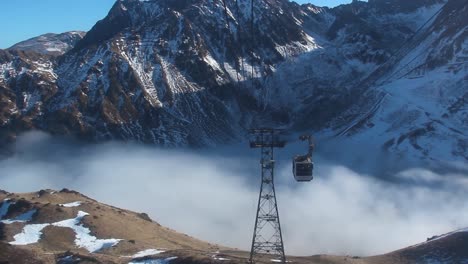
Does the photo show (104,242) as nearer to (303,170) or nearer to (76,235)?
(76,235)

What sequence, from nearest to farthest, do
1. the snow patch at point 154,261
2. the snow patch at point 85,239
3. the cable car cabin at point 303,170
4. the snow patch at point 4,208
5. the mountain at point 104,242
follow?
the cable car cabin at point 303,170
the snow patch at point 154,261
the mountain at point 104,242
the snow patch at point 85,239
the snow patch at point 4,208

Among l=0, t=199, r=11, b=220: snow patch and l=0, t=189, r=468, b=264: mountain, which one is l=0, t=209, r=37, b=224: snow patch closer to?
l=0, t=189, r=468, b=264: mountain

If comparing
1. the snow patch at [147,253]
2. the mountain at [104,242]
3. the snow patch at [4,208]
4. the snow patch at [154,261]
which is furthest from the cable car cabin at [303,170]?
the snow patch at [4,208]

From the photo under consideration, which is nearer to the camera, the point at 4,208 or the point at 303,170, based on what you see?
the point at 303,170

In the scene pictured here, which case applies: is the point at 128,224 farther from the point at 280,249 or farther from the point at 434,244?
the point at 434,244

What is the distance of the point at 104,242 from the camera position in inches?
4808

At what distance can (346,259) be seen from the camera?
4705 inches

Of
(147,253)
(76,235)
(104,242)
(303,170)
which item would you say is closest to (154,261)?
(147,253)

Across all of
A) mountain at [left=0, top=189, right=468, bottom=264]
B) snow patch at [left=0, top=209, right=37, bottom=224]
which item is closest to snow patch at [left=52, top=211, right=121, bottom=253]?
mountain at [left=0, top=189, right=468, bottom=264]

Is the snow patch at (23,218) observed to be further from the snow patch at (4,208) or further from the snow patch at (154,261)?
the snow patch at (154,261)

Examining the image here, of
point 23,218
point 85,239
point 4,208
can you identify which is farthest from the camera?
point 4,208

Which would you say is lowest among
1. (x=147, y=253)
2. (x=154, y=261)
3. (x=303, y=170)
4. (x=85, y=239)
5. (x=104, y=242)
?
(x=154, y=261)

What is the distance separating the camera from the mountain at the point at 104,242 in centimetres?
10425

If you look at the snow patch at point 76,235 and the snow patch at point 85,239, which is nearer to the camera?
the snow patch at point 76,235
